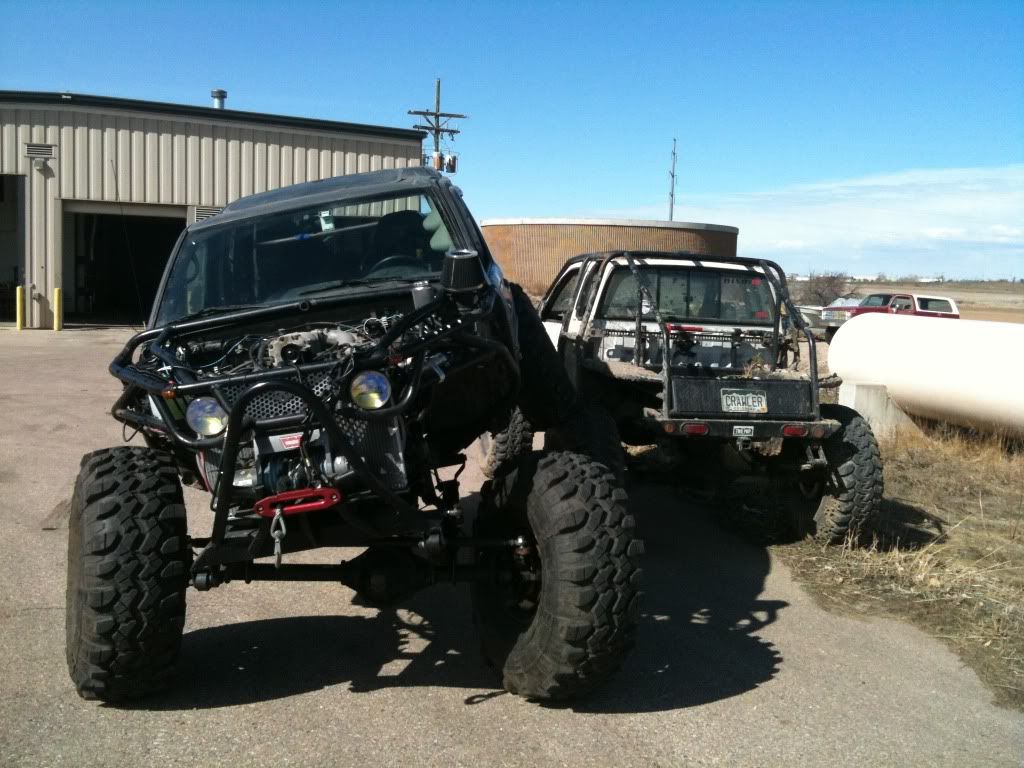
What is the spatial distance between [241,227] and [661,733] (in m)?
3.44

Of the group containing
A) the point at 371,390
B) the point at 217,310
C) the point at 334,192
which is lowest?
the point at 371,390

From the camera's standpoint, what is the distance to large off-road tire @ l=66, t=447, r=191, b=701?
12.7 feet

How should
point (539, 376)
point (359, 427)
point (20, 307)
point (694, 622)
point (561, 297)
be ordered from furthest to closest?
point (20, 307) < point (561, 297) < point (539, 376) < point (694, 622) < point (359, 427)

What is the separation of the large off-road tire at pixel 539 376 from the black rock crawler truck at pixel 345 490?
0.97m

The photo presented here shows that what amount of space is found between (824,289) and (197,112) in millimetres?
34100

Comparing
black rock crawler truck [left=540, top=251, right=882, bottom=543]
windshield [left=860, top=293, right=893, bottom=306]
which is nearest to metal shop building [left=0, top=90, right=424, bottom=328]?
windshield [left=860, top=293, right=893, bottom=306]

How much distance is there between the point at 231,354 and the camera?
441 cm

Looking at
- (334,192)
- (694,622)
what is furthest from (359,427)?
(694,622)

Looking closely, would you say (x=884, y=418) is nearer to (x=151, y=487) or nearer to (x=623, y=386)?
(x=623, y=386)

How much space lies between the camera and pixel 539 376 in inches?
232

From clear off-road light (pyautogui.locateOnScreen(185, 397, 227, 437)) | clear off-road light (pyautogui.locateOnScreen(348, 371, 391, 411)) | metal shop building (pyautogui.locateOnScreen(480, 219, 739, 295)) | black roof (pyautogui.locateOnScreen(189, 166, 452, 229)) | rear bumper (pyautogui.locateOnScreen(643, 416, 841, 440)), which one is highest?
metal shop building (pyautogui.locateOnScreen(480, 219, 739, 295))

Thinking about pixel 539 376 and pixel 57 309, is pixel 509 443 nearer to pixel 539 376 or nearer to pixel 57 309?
pixel 539 376

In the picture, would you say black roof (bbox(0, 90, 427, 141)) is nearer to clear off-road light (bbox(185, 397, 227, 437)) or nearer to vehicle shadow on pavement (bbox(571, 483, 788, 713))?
vehicle shadow on pavement (bbox(571, 483, 788, 713))

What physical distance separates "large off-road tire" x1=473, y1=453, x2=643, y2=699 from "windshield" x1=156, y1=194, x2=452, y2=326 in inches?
54.3
